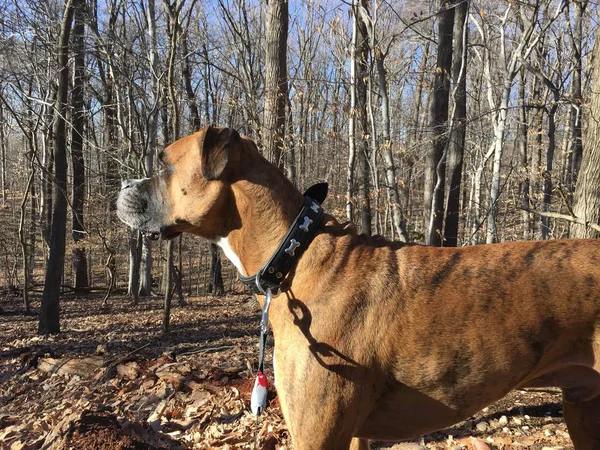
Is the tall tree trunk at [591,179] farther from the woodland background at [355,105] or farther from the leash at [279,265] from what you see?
the leash at [279,265]

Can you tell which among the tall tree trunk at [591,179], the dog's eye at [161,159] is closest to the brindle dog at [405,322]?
the dog's eye at [161,159]

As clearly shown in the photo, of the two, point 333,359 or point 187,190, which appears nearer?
point 333,359

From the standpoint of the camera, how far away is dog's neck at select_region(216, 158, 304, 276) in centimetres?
279

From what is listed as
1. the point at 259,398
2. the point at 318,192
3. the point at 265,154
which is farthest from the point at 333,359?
the point at 265,154

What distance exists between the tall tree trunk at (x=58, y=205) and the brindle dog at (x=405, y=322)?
758 cm

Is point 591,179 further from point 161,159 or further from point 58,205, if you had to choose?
point 58,205

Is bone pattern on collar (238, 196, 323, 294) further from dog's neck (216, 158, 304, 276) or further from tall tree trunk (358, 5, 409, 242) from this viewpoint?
tall tree trunk (358, 5, 409, 242)

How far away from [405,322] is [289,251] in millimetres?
691

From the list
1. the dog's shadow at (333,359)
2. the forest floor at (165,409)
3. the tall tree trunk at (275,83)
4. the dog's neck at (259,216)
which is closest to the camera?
the dog's shadow at (333,359)

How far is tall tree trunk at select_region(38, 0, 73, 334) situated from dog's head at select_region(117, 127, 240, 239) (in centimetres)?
690

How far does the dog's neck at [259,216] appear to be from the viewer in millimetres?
2785

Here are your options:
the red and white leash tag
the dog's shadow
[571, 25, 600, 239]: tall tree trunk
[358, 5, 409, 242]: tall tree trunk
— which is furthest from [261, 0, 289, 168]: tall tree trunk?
the dog's shadow

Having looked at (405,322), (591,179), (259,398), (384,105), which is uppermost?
(384,105)

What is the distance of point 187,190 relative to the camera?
294 cm
